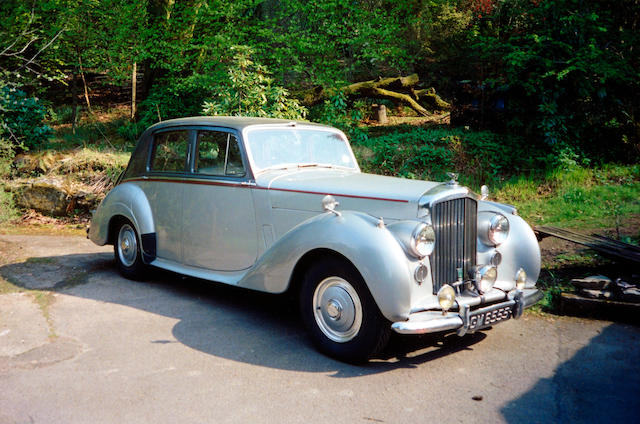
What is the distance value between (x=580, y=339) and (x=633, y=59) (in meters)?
7.36

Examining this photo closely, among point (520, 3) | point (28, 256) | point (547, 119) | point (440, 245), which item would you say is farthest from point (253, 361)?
point (520, 3)

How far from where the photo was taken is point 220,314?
4977 mm

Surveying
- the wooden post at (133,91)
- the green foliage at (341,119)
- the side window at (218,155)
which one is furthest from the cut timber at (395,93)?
the side window at (218,155)

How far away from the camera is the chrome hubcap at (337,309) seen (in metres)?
3.82

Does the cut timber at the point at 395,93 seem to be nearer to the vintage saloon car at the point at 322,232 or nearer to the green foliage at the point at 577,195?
the green foliage at the point at 577,195

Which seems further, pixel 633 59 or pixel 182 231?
pixel 633 59

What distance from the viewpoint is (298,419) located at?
3092 millimetres

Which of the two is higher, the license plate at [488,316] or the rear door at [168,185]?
the rear door at [168,185]

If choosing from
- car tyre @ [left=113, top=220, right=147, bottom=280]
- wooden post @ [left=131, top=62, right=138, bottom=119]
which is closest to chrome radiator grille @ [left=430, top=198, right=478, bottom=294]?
car tyre @ [left=113, top=220, right=147, bottom=280]

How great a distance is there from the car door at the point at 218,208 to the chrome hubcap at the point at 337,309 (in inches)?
40.3

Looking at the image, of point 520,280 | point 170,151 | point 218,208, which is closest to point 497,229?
point 520,280

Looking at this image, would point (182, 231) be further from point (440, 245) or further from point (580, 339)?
point (580, 339)

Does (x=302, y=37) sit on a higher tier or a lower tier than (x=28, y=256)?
higher

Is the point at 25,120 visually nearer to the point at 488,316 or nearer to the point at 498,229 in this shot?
the point at 498,229
